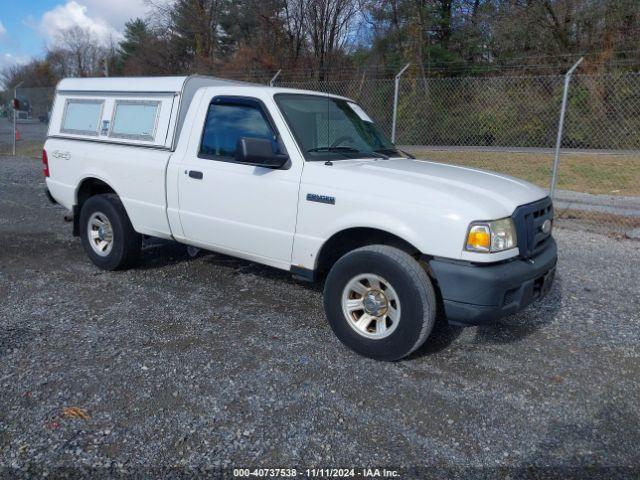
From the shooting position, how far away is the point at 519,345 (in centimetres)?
421

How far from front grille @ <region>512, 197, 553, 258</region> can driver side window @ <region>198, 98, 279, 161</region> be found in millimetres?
1910

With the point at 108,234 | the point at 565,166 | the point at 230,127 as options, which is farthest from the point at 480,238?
the point at 565,166

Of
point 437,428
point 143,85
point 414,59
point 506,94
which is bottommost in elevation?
point 437,428

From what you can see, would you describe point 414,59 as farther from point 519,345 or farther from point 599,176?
point 519,345

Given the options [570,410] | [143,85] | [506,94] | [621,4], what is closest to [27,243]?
[143,85]

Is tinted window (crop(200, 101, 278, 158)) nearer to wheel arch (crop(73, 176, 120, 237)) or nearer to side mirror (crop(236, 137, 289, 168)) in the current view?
side mirror (crop(236, 137, 289, 168))

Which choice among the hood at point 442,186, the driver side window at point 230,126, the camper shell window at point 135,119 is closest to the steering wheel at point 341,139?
the hood at point 442,186

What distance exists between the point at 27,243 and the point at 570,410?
646 cm

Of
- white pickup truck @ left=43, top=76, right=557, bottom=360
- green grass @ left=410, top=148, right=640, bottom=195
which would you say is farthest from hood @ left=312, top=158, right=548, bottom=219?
green grass @ left=410, top=148, right=640, bottom=195

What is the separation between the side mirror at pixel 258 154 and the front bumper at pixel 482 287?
1430 millimetres

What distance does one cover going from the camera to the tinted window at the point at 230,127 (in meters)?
4.42

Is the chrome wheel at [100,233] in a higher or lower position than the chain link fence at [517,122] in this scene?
lower

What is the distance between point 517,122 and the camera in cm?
1397

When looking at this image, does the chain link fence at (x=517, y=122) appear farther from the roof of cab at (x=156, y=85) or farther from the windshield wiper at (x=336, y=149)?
the windshield wiper at (x=336, y=149)
